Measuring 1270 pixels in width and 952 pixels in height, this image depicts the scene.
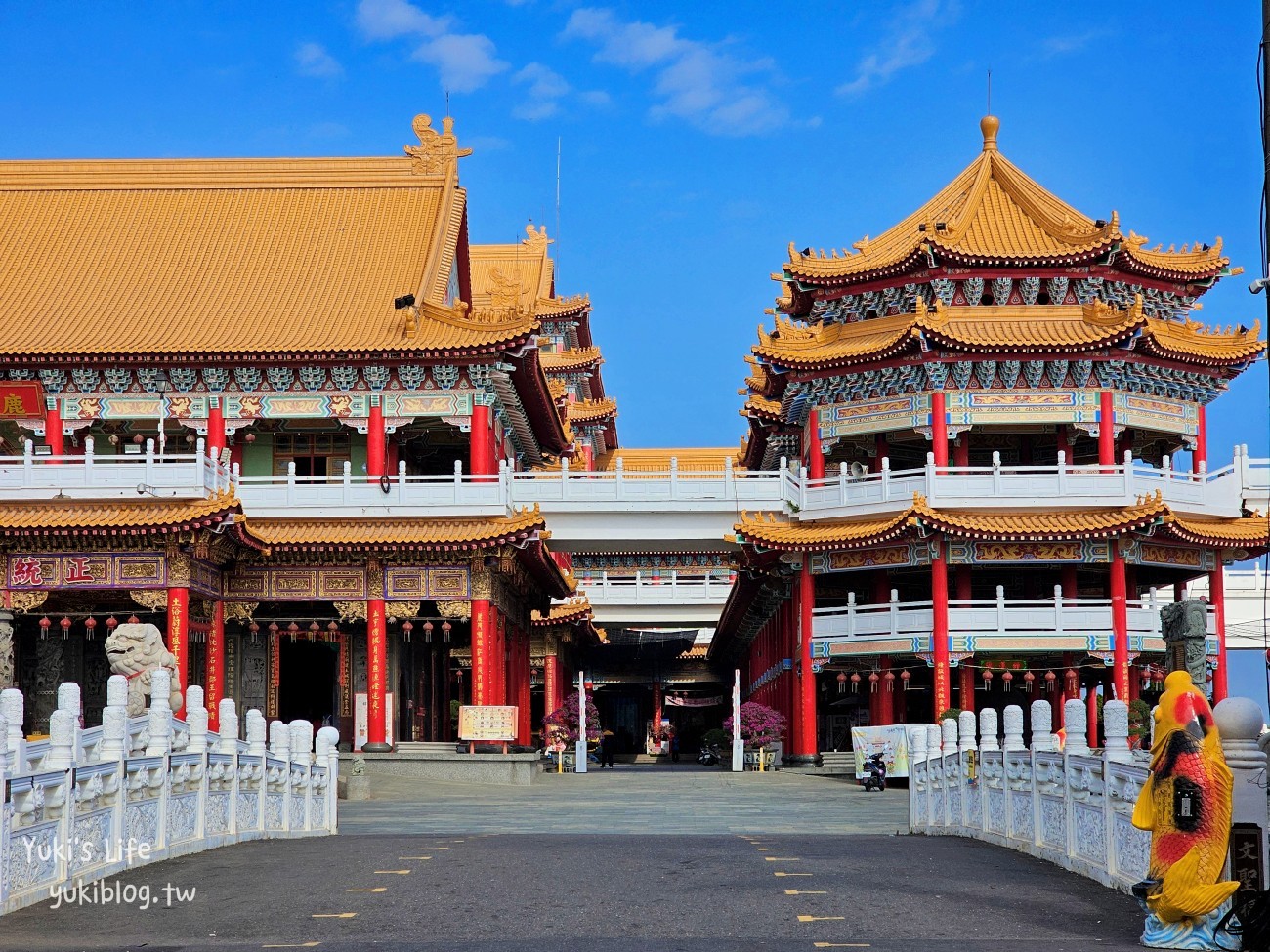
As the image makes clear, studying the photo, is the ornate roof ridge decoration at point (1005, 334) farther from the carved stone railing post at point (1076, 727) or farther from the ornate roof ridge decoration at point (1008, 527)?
the carved stone railing post at point (1076, 727)

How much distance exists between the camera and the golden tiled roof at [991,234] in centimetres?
3659

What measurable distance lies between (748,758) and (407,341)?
11790 mm

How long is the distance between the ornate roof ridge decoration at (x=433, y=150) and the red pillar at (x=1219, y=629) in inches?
802

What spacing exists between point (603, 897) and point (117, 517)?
67.8 feet

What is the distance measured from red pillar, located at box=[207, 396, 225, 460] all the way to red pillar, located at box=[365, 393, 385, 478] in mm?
3102

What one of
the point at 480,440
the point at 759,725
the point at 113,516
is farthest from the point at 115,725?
the point at 759,725

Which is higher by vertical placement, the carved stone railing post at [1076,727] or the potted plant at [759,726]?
the carved stone railing post at [1076,727]

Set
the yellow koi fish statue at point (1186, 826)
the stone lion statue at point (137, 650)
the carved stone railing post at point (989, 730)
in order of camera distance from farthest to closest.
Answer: the stone lion statue at point (137, 650), the carved stone railing post at point (989, 730), the yellow koi fish statue at point (1186, 826)

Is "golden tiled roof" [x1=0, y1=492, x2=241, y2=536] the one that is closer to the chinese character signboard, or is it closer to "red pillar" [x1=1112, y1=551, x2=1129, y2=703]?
the chinese character signboard

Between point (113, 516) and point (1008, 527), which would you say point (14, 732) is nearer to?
point (113, 516)

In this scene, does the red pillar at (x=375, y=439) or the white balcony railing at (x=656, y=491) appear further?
the white balcony railing at (x=656, y=491)

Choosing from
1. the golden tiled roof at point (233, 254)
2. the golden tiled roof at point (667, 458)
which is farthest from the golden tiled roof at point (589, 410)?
the golden tiled roof at point (233, 254)

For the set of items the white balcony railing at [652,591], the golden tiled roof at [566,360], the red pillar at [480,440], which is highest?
the golden tiled roof at [566,360]

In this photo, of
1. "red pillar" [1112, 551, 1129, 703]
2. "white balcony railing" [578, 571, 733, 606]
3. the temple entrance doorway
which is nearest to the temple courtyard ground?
"red pillar" [1112, 551, 1129, 703]
